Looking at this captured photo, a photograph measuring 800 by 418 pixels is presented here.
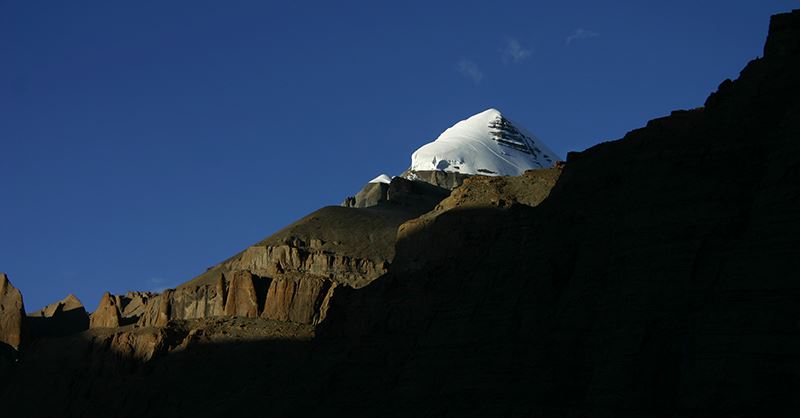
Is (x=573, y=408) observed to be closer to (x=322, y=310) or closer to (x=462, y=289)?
(x=462, y=289)

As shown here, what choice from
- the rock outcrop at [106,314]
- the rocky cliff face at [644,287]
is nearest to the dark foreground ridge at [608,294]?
the rocky cliff face at [644,287]

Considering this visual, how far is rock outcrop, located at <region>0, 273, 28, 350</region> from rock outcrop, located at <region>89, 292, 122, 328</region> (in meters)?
8.80

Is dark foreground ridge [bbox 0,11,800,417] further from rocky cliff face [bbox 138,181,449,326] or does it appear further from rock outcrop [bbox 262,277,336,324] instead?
rocky cliff face [bbox 138,181,449,326]

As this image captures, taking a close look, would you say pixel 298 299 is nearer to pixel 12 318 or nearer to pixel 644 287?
pixel 12 318

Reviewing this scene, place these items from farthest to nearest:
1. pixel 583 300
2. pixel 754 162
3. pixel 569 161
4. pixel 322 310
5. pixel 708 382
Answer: pixel 322 310 < pixel 569 161 < pixel 583 300 < pixel 754 162 < pixel 708 382

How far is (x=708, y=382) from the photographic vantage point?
4922cm

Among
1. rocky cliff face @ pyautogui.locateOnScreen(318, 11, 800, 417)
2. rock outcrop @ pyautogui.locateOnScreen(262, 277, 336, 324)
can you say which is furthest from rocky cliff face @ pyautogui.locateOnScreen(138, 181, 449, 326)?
Answer: rocky cliff face @ pyautogui.locateOnScreen(318, 11, 800, 417)

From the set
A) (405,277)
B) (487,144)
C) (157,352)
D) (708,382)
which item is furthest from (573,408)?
(487,144)

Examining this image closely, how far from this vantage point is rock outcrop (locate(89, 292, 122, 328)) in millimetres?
135250

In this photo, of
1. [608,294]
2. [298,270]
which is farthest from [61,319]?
[608,294]

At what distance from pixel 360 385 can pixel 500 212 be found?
14991 millimetres

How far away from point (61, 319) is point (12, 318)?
8554 mm

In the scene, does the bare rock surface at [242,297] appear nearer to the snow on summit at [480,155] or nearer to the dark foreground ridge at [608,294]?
the dark foreground ridge at [608,294]

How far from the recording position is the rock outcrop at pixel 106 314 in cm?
13525
